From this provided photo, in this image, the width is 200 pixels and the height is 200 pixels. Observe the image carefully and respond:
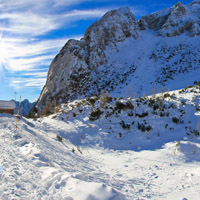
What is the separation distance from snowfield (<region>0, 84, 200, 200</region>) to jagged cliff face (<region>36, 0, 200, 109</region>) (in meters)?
11.2

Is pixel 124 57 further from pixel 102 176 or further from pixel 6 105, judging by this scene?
pixel 102 176

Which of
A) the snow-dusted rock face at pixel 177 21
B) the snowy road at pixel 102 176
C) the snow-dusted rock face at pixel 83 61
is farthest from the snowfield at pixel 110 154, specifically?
the snow-dusted rock face at pixel 177 21

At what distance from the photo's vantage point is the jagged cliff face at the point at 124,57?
904 inches

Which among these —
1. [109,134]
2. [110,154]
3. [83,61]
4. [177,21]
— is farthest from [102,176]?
[177,21]

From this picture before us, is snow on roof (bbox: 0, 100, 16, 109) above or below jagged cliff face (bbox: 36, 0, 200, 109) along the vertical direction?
below

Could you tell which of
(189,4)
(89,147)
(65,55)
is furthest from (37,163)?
(189,4)

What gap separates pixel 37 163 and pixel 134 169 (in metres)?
2.97

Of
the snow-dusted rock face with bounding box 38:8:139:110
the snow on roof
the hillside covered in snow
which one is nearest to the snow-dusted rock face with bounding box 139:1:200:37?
the hillside covered in snow

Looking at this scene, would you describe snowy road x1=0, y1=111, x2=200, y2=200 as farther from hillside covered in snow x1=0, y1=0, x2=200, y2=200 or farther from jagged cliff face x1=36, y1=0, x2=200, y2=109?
jagged cliff face x1=36, y1=0, x2=200, y2=109

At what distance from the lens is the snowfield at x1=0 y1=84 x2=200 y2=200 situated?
285 cm

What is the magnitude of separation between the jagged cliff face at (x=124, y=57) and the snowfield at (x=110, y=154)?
11.2m

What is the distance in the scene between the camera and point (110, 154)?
21.4ft

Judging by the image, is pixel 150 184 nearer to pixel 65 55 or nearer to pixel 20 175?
pixel 20 175

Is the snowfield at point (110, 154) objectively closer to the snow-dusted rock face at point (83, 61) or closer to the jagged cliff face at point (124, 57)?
the jagged cliff face at point (124, 57)
